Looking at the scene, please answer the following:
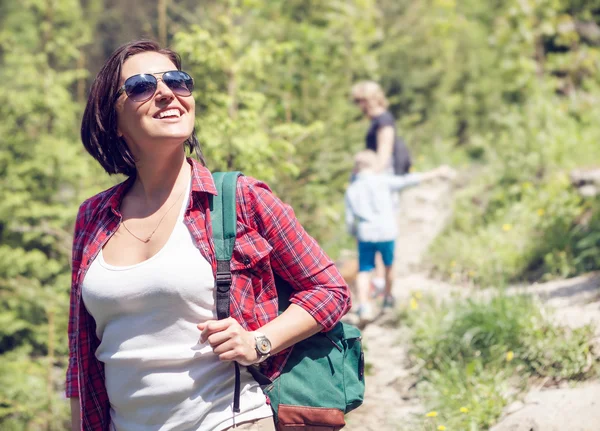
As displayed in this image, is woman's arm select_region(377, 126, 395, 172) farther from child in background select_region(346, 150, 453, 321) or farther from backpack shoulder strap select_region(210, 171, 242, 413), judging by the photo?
backpack shoulder strap select_region(210, 171, 242, 413)

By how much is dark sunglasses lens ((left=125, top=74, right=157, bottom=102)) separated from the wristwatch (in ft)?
2.42

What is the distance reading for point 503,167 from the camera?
27.5ft

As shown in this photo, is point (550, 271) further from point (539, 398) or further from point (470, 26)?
point (470, 26)

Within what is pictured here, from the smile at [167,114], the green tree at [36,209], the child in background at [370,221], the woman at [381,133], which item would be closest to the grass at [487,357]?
the child in background at [370,221]

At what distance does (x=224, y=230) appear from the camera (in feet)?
6.13

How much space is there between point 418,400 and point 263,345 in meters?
2.56

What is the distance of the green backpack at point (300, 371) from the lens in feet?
6.08

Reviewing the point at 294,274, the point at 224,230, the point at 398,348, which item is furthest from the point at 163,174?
the point at 398,348

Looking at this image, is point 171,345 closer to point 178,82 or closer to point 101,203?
point 101,203

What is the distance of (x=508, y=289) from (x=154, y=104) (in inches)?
169

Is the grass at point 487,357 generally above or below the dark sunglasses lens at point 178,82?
below

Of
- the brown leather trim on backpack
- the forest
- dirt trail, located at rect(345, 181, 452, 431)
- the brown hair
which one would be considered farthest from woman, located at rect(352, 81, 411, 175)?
the brown leather trim on backpack

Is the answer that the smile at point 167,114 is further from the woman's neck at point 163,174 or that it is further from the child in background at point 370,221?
the child in background at point 370,221

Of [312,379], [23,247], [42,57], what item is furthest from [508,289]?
[42,57]
